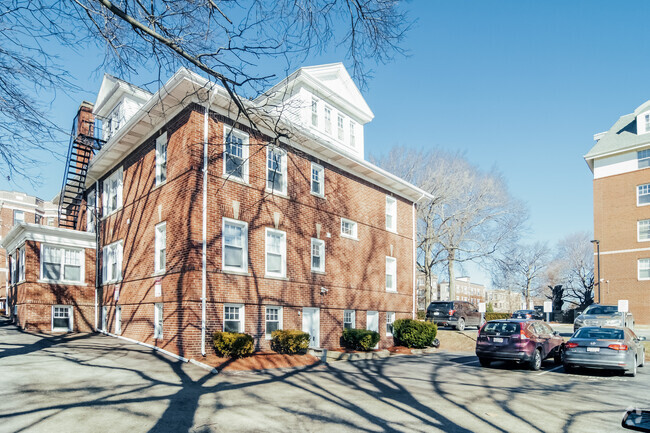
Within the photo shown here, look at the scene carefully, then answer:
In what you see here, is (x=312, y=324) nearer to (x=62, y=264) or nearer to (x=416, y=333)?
(x=416, y=333)

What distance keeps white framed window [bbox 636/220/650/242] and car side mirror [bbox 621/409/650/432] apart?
137ft

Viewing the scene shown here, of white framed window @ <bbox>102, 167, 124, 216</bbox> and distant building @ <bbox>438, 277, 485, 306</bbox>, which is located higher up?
white framed window @ <bbox>102, 167, 124, 216</bbox>

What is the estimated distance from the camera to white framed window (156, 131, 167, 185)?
1722cm

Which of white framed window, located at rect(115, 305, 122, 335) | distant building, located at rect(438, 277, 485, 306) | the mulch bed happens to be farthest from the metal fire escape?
distant building, located at rect(438, 277, 485, 306)

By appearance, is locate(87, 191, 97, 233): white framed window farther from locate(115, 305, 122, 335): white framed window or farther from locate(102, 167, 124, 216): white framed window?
locate(115, 305, 122, 335): white framed window

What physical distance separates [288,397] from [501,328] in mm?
8941

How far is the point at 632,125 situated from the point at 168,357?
138 ft

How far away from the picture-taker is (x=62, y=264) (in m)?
21.0

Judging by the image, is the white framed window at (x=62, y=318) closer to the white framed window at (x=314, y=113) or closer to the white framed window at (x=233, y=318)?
the white framed window at (x=233, y=318)

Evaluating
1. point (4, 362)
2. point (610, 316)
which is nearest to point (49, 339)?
point (4, 362)

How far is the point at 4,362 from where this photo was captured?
12094mm

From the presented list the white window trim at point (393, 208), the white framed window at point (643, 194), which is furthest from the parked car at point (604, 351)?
the white framed window at point (643, 194)

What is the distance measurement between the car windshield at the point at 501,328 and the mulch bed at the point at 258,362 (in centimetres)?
597

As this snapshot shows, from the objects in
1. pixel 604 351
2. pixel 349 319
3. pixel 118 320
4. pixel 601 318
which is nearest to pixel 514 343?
pixel 604 351
